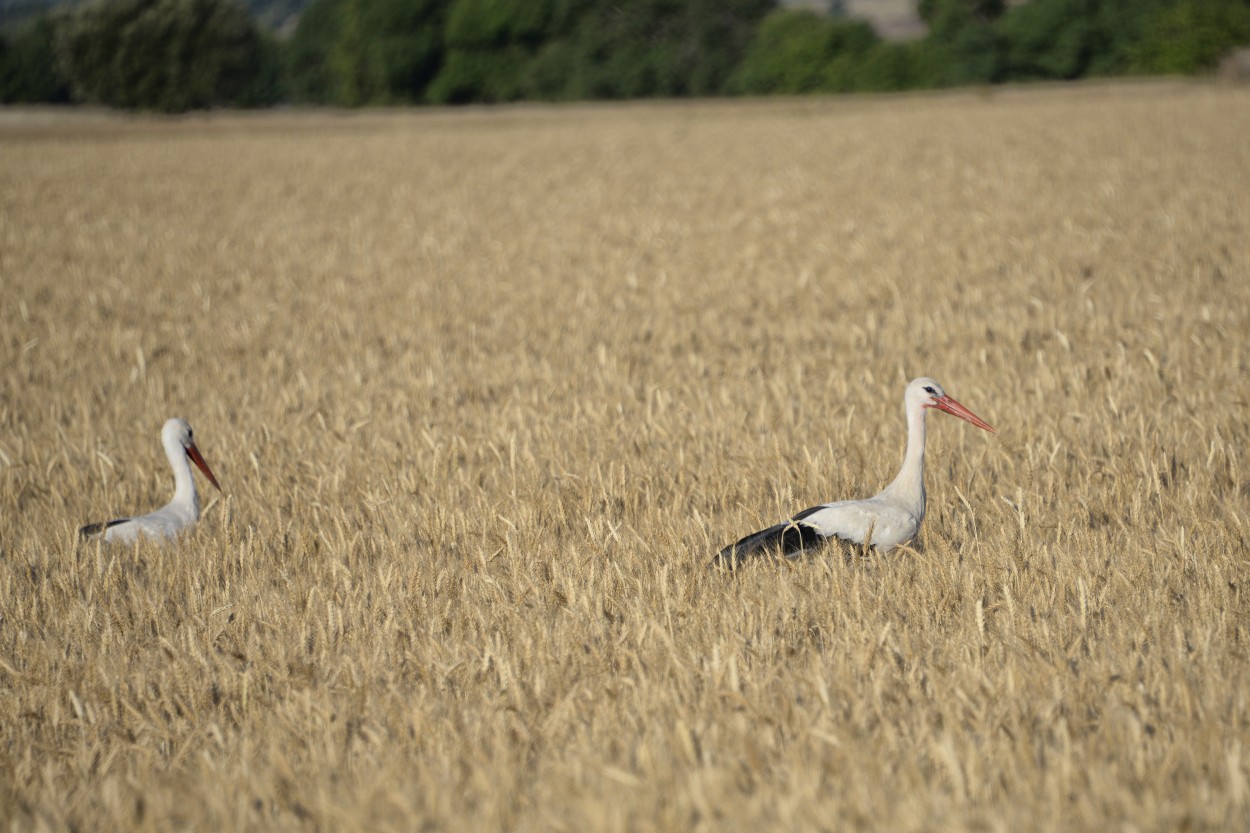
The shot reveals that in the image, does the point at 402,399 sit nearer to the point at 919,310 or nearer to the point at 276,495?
the point at 276,495

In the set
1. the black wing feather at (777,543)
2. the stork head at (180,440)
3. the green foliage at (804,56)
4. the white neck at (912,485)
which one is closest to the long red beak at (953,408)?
the white neck at (912,485)

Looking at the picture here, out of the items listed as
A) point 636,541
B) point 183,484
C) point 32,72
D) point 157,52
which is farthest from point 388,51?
point 636,541

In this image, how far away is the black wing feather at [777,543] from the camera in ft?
14.5

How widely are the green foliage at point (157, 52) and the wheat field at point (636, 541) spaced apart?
207ft

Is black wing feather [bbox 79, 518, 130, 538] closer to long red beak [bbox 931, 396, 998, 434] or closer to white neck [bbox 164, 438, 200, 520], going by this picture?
white neck [bbox 164, 438, 200, 520]

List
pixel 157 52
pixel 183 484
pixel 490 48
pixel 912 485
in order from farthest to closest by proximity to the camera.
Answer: pixel 490 48 → pixel 157 52 → pixel 183 484 → pixel 912 485

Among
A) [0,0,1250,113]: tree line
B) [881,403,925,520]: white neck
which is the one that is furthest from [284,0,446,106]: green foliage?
[881,403,925,520]: white neck

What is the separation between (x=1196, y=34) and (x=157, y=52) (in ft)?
205

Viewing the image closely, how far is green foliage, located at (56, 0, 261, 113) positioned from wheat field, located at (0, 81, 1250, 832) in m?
63.1

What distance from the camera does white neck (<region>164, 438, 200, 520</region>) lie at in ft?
18.1

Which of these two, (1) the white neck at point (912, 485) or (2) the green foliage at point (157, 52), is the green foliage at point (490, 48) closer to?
(2) the green foliage at point (157, 52)

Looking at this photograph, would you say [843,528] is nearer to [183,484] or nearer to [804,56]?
[183,484]

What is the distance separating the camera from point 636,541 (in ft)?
15.8

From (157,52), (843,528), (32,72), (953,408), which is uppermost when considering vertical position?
(32,72)
